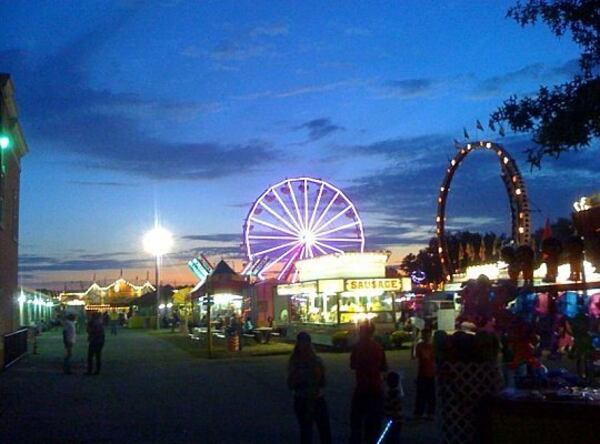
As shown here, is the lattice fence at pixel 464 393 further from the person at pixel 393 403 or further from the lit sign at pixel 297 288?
the lit sign at pixel 297 288

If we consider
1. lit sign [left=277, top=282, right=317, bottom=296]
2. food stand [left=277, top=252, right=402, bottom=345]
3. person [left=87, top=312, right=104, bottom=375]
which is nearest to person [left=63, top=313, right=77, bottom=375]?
person [left=87, top=312, right=104, bottom=375]

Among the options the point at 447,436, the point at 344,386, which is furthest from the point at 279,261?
the point at 447,436

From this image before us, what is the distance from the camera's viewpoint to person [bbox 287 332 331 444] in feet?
34.2

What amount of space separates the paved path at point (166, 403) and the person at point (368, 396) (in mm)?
1729

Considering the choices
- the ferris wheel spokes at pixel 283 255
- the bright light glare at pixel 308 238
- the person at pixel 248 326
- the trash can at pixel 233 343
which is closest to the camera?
the trash can at pixel 233 343

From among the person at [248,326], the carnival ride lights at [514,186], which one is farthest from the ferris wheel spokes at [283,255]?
the carnival ride lights at [514,186]

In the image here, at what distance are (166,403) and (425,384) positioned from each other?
576 centimetres

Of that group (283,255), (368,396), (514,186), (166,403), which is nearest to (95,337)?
→ (166,403)

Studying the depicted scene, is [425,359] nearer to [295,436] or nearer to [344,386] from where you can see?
[295,436]

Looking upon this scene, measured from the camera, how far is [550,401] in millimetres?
6574

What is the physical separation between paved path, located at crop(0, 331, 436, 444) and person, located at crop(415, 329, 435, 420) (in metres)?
0.50

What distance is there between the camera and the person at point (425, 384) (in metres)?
13.8

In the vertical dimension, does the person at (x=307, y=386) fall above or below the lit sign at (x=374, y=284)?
below

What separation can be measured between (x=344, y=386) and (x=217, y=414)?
4889 millimetres
